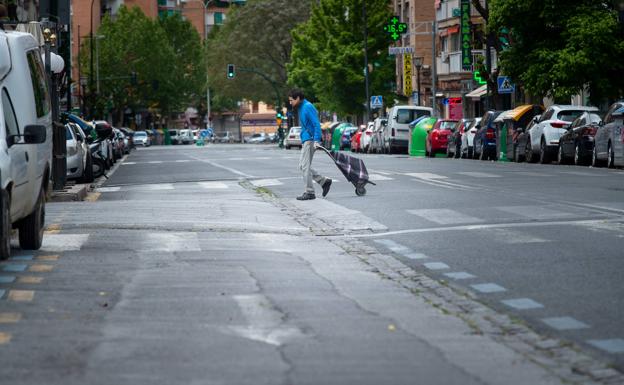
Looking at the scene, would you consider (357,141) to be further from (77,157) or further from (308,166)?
(308,166)

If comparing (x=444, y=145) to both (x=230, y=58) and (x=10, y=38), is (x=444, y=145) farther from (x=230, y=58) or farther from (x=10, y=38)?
(x=230, y=58)

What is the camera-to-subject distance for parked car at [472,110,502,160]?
5116 centimetres

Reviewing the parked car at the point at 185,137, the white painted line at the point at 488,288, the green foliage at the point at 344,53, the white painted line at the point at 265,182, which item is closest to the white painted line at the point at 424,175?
the white painted line at the point at 265,182

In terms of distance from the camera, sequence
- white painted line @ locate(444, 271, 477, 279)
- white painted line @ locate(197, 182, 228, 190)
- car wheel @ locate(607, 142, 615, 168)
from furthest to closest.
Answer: car wheel @ locate(607, 142, 615, 168), white painted line @ locate(197, 182, 228, 190), white painted line @ locate(444, 271, 477, 279)

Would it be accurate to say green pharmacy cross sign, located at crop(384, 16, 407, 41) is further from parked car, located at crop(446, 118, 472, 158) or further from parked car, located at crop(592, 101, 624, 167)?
parked car, located at crop(592, 101, 624, 167)

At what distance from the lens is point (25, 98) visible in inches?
594

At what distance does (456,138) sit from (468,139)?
1676mm

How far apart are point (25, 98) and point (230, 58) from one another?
113494 mm

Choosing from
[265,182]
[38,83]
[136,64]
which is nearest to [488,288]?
[38,83]

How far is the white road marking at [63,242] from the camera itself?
15.1 metres

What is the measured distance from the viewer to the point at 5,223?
1313 centimetres

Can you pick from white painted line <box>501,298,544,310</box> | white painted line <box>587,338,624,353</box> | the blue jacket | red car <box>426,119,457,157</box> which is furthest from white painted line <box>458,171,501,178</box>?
white painted line <box>587,338,624,353</box>

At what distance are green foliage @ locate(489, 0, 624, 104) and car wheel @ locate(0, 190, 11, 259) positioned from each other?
36.8 meters

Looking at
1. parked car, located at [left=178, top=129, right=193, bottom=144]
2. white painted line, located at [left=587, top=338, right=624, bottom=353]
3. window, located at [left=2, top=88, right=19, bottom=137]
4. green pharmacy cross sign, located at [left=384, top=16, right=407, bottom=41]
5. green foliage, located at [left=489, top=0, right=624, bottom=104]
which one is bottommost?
parked car, located at [left=178, top=129, right=193, bottom=144]
